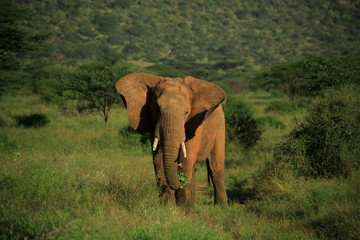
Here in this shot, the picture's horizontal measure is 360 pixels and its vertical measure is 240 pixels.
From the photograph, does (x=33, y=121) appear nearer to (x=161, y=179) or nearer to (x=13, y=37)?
(x=13, y=37)

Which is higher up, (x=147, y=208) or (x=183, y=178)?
(x=183, y=178)

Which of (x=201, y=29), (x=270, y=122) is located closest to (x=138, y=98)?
(x=270, y=122)

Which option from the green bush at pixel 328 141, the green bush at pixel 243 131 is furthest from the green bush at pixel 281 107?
the green bush at pixel 328 141

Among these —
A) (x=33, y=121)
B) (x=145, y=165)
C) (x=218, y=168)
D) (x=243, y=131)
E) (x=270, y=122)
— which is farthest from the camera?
(x=270, y=122)

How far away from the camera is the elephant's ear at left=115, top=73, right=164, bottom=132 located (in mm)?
4777

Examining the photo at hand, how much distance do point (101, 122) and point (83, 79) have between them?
8.06 ft

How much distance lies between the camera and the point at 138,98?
191 inches

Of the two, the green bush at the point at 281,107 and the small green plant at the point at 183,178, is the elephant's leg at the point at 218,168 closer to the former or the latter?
the small green plant at the point at 183,178

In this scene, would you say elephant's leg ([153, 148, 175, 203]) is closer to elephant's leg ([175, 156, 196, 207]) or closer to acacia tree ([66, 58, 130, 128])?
elephant's leg ([175, 156, 196, 207])

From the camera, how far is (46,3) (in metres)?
110

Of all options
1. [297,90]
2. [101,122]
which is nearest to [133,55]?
[297,90]

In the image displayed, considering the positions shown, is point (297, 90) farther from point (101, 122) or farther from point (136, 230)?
point (136, 230)

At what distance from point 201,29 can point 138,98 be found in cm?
12505

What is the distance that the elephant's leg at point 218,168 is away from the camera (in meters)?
6.32
